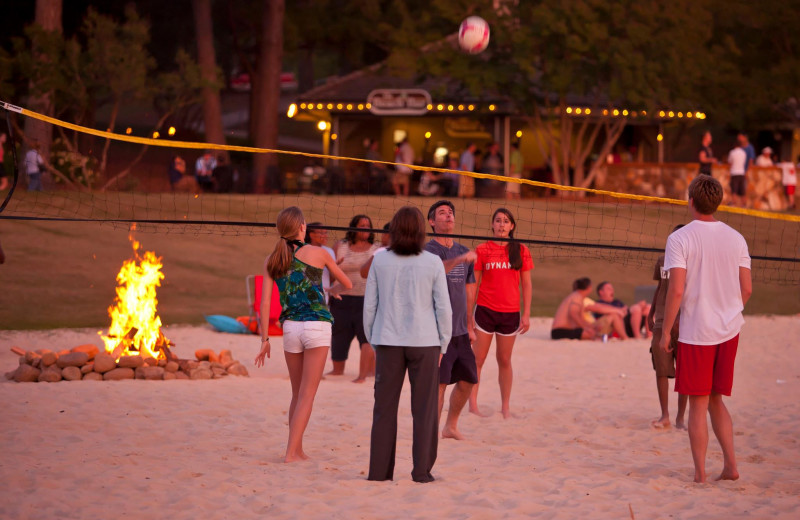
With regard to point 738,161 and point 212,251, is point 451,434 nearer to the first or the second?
point 212,251

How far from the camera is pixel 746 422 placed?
332 inches

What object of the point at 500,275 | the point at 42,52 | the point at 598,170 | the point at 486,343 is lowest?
the point at 486,343

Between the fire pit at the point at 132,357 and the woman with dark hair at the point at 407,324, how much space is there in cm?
414

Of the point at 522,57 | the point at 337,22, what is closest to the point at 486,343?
the point at 522,57

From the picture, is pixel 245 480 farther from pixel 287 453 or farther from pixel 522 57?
pixel 522 57

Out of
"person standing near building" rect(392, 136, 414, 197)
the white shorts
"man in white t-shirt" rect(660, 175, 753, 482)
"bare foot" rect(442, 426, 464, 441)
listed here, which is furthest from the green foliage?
"man in white t-shirt" rect(660, 175, 753, 482)

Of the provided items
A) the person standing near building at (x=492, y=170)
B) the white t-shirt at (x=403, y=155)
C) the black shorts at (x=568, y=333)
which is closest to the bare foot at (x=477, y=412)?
the black shorts at (x=568, y=333)

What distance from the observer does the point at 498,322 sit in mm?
8133

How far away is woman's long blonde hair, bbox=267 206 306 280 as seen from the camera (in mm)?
6465

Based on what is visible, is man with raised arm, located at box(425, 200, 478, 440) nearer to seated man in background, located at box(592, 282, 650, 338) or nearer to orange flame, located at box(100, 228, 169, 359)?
orange flame, located at box(100, 228, 169, 359)

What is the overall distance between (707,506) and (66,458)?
3773mm

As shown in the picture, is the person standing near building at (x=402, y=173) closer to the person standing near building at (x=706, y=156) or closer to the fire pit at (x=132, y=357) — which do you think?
the person standing near building at (x=706, y=156)

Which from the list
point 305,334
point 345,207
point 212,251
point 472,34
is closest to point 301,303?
point 305,334

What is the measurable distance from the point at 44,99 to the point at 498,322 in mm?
20520
